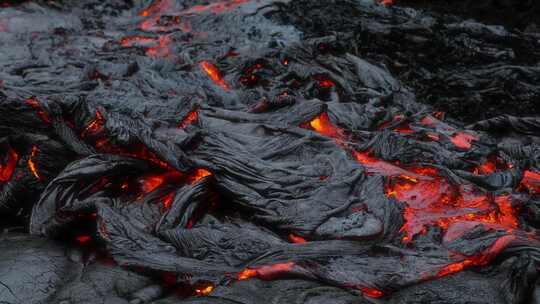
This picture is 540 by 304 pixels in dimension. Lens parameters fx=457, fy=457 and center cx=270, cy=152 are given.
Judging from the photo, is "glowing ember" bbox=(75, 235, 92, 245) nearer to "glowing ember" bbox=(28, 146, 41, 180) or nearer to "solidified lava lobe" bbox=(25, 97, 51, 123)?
"glowing ember" bbox=(28, 146, 41, 180)

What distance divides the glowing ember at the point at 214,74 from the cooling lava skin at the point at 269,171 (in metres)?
0.05

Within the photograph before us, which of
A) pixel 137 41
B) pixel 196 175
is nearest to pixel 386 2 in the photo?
pixel 137 41

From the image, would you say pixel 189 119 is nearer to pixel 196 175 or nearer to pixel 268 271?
pixel 196 175

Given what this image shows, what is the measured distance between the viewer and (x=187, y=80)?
487 cm

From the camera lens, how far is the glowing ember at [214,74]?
15.7ft

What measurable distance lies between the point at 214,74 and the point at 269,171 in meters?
2.09

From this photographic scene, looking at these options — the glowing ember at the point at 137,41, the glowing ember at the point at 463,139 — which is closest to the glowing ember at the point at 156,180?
the glowing ember at the point at 463,139

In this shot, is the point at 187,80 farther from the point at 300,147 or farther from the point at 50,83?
the point at 300,147

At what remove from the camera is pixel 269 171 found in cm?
331

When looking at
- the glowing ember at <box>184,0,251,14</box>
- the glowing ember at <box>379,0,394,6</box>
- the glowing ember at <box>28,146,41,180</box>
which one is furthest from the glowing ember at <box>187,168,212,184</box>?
the glowing ember at <box>379,0,394,6</box>

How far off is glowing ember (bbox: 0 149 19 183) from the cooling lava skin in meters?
0.01

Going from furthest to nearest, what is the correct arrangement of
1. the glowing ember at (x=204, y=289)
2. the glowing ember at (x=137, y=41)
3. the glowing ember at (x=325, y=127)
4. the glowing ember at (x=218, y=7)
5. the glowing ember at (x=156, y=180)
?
the glowing ember at (x=218, y=7) < the glowing ember at (x=137, y=41) < the glowing ember at (x=325, y=127) < the glowing ember at (x=156, y=180) < the glowing ember at (x=204, y=289)

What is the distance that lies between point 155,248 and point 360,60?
3445 millimetres

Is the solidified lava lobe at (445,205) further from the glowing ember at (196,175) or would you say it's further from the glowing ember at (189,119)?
the glowing ember at (189,119)
